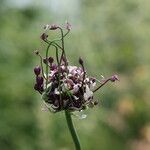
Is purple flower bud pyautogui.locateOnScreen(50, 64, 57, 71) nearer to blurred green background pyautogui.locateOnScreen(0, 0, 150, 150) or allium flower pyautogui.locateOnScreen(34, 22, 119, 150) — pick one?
allium flower pyautogui.locateOnScreen(34, 22, 119, 150)

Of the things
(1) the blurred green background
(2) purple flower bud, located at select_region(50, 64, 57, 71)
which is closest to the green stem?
(2) purple flower bud, located at select_region(50, 64, 57, 71)

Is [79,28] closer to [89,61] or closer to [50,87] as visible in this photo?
[89,61]

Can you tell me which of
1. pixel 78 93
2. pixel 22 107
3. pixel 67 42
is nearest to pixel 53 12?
pixel 67 42

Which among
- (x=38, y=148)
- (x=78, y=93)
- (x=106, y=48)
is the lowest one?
(x=78, y=93)

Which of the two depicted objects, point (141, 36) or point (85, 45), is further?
point (141, 36)

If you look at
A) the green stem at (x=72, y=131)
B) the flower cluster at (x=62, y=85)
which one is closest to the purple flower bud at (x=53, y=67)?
the flower cluster at (x=62, y=85)

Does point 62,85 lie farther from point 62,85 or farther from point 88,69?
point 88,69

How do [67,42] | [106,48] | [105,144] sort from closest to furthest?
[67,42]
[105,144]
[106,48]

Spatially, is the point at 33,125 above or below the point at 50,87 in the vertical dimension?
above
